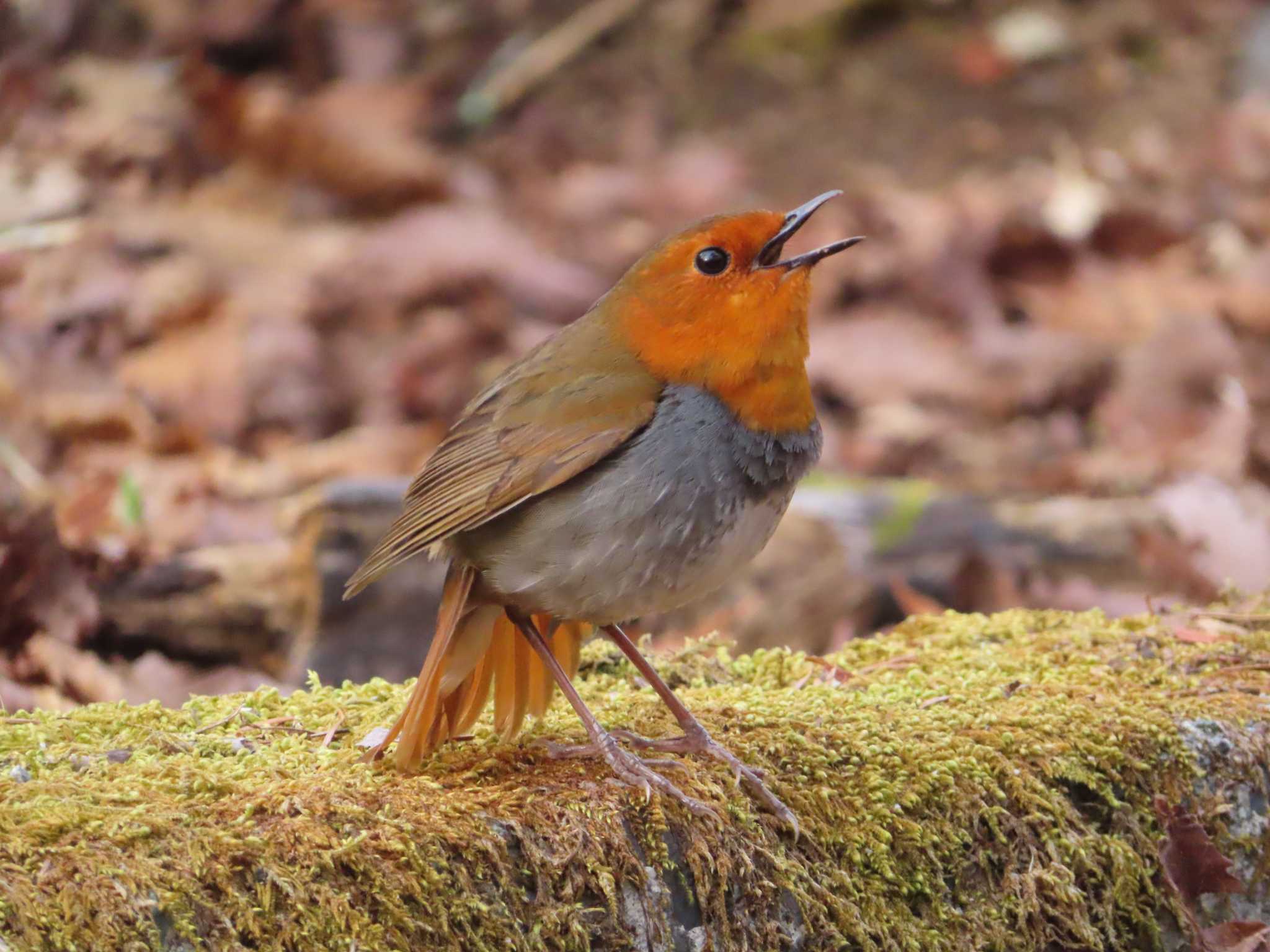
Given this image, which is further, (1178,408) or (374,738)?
(1178,408)

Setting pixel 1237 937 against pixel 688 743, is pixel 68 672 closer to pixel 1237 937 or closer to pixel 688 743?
pixel 688 743

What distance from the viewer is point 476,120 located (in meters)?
8.95

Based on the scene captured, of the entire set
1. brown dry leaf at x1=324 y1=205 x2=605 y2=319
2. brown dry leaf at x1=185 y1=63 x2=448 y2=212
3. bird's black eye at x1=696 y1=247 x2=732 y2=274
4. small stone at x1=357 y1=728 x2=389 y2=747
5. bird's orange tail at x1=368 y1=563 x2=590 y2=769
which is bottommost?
small stone at x1=357 y1=728 x2=389 y2=747

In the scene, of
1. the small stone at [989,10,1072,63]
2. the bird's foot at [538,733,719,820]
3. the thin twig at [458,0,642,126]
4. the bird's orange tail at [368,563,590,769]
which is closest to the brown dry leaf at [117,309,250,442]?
the thin twig at [458,0,642,126]

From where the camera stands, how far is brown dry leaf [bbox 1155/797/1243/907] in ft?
8.91

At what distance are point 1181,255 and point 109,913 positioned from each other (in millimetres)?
6732

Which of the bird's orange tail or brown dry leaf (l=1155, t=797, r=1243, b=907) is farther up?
the bird's orange tail

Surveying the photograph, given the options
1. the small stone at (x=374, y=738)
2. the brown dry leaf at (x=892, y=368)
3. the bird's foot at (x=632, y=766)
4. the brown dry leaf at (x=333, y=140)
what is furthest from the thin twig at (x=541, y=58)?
the bird's foot at (x=632, y=766)

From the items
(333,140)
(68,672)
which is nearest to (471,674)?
(68,672)

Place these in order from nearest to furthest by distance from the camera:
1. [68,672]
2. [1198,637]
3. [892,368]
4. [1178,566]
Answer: [1198,637], [68,672], [1178,566], [892,368]

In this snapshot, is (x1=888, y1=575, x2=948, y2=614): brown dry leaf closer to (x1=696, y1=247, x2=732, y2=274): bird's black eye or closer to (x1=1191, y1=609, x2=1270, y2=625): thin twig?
(x1=1191, y1=609, x2=1270, y2=625): thin twig

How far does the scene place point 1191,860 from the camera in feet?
8.96

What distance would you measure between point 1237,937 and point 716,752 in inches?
38.5

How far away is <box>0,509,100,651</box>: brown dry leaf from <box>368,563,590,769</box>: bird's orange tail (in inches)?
62.0
